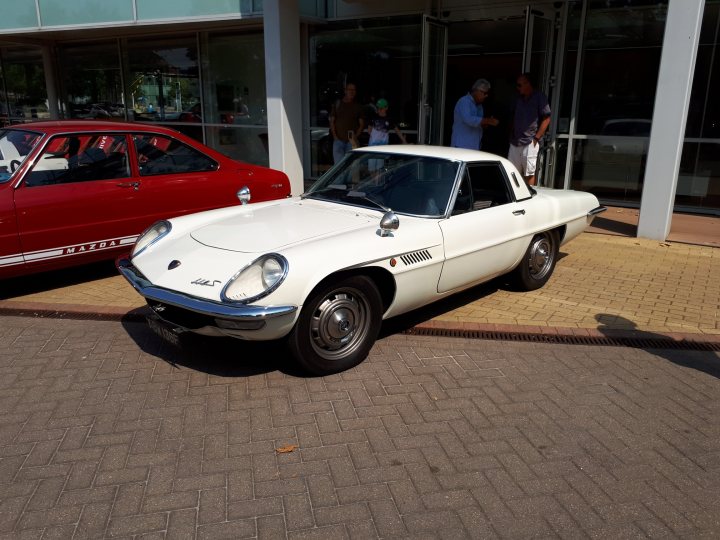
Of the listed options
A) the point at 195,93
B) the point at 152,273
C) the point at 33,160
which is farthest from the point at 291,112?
the point at 152,273

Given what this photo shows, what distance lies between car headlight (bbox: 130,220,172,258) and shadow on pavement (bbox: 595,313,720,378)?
357 cm

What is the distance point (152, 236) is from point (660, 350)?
13.1ft

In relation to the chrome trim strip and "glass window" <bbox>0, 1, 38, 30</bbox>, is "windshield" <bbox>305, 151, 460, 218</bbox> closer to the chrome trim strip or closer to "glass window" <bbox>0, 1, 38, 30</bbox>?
the chrome trim strip

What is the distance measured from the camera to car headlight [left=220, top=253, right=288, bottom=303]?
349 cm

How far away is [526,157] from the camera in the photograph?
28.6 ft

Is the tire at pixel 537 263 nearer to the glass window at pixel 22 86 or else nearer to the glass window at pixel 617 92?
the glass window at pixel 617 92

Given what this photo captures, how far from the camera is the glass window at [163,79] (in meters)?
13.9

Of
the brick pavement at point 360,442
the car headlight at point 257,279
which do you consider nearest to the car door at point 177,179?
the brick pavement at point 360,442

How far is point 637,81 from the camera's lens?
9.93 m

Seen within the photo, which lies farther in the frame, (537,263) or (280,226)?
(537,263)

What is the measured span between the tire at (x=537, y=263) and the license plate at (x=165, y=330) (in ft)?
10.7

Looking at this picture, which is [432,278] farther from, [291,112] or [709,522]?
[291,112]

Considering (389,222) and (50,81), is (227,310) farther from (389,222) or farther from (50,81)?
(50,81)

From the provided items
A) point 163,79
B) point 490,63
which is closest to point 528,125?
point 490,63
